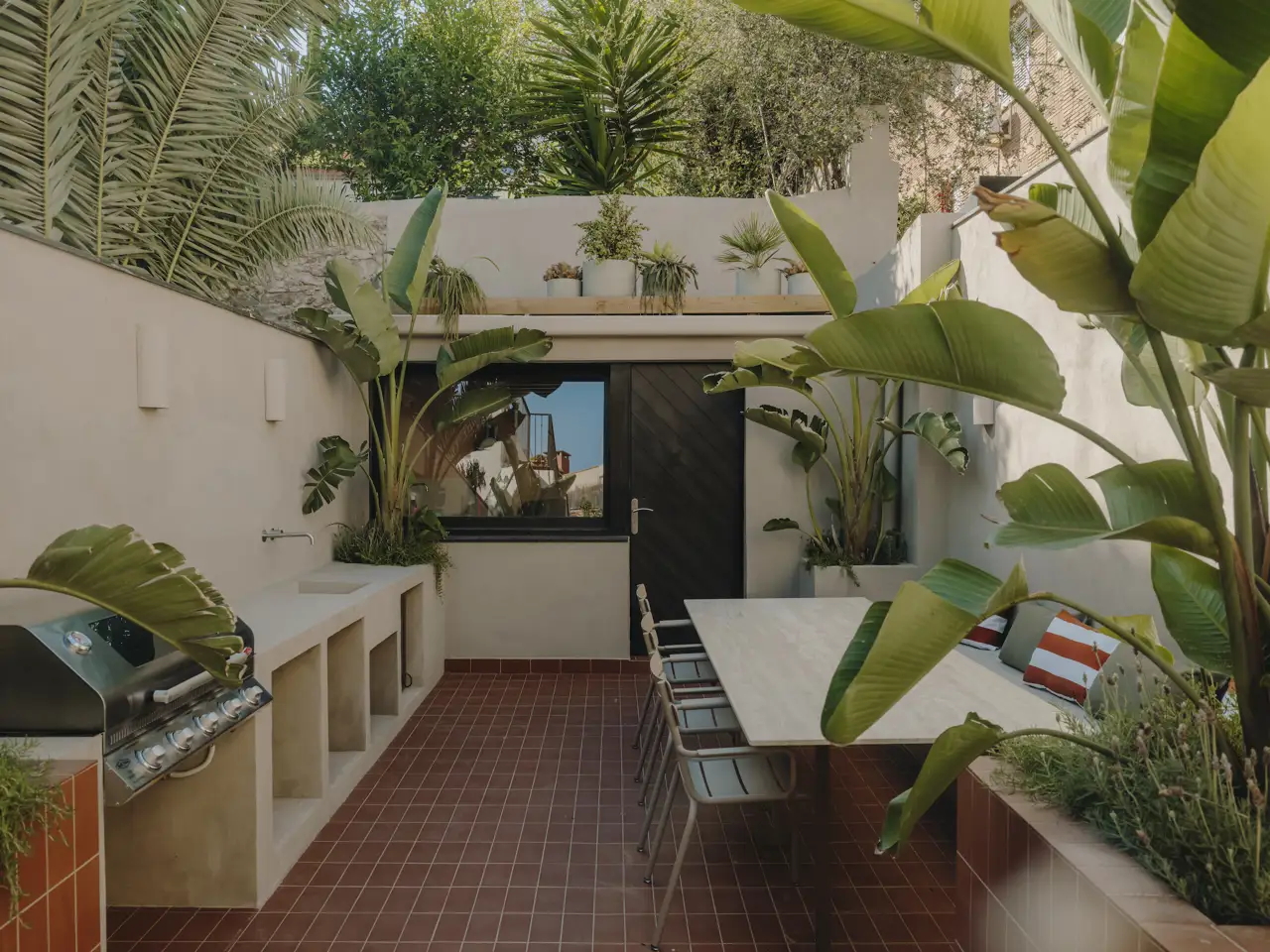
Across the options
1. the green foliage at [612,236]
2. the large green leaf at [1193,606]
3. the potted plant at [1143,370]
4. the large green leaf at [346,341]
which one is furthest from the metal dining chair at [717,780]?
the green foliage at [612,236]

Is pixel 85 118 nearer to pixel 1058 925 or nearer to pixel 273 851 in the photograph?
pixel 273 851

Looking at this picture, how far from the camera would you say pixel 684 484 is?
7.38 m

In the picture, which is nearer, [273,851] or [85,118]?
[273,851]

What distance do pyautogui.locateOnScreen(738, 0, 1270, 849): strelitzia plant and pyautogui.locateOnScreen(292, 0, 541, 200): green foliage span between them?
12.2 meters

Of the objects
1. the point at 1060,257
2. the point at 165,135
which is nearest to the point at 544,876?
the point at 1060,257

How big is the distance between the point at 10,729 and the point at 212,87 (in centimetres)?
485

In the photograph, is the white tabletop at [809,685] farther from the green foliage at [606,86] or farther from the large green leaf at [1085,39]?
the green foliage at [606,86]

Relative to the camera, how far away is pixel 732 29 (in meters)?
9.32

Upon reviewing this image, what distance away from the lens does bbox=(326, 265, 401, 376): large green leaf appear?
570 centimetres

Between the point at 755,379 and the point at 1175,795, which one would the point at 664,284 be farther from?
the point at 1175,795

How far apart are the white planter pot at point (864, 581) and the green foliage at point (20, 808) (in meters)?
5.06

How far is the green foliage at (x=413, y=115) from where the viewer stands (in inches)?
521

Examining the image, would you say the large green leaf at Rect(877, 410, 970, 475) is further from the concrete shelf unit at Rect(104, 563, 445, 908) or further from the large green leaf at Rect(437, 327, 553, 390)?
the concrete shelf unit at Rect(104, 563, 445, 908)

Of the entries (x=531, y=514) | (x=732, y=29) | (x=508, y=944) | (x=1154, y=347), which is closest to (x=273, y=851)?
(x=508, y=944)
